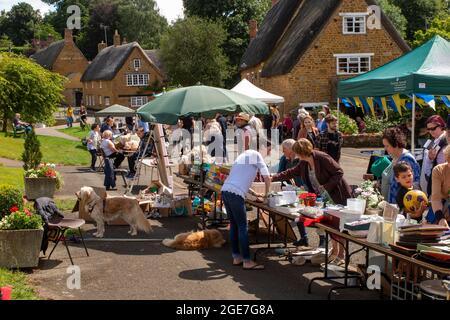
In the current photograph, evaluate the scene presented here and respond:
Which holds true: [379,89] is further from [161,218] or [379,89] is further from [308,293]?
[308,293]

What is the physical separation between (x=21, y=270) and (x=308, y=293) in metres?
4.13

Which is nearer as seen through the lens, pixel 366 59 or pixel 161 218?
pixel 161 218

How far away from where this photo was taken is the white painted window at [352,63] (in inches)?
1631

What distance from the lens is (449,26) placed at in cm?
4725

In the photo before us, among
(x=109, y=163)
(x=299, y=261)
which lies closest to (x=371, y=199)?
(x=299, y=261)

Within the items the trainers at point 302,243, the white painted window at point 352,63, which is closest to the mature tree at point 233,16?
the white painted window at point 352,63

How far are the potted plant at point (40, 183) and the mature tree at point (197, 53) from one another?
43.0m

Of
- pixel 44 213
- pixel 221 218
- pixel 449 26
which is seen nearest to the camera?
pixel 44 213

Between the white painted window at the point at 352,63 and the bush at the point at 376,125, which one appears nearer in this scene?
the bush at the point at 376,125

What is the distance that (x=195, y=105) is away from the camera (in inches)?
468

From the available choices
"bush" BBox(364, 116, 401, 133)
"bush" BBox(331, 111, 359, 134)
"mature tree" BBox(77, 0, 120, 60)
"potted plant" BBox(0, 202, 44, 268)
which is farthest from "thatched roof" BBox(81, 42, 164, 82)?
"potted plant" BBox(0, 202, 44, 268)

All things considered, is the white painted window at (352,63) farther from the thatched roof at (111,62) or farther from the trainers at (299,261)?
the thatched roof at (111,62)

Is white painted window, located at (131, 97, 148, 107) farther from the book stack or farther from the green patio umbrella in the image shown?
the book stack
